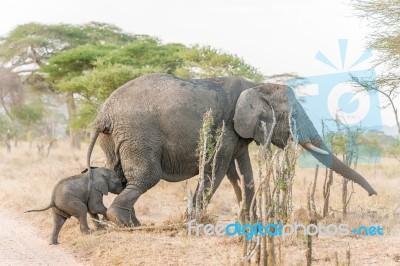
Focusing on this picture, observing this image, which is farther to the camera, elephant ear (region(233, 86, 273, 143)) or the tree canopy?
the tree canopy

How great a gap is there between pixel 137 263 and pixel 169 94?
3.25 meters

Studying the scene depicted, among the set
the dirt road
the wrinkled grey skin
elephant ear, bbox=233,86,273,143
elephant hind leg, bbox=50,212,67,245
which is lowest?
the dirt road

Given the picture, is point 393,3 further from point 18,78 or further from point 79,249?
point 18,78

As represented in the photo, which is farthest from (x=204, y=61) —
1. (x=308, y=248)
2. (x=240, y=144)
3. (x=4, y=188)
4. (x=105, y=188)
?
(x=308, y=248)

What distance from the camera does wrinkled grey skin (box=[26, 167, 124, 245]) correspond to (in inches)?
350

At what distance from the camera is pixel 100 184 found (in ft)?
30.5

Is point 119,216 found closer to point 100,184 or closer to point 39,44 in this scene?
point 100,184

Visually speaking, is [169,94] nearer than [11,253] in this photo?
No

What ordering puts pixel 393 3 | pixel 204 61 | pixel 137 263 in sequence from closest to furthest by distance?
pixel 137 263, pixel 393 3, pixel 204 61

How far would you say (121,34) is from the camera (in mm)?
35688

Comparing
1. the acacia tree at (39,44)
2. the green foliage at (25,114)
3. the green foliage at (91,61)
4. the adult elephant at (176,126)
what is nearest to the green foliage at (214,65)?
the green foliage at (91,61)

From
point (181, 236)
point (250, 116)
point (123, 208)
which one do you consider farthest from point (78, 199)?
point (250, 116)

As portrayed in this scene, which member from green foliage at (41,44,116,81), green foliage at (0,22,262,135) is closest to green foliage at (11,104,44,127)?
green foliage at (0,22,262,135)

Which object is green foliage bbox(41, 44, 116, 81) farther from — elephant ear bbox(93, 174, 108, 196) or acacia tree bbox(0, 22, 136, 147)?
elephant ear bbox(93, 174, 108, 196)
